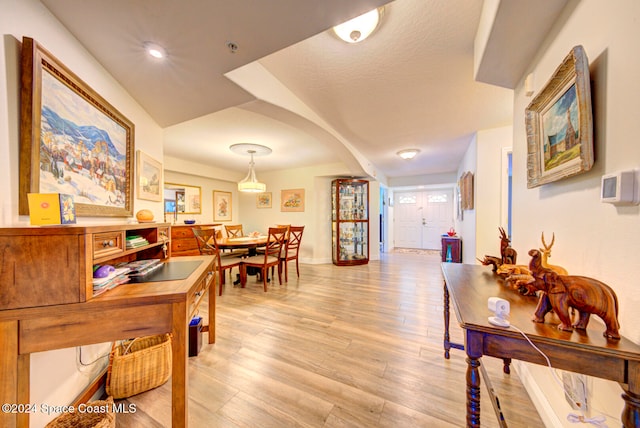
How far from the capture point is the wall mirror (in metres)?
4.66

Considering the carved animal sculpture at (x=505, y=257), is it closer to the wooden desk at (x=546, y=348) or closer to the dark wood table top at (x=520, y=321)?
the dark wood table top at (x=520, y=321)

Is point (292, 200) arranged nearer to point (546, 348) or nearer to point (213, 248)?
point (213, 248)

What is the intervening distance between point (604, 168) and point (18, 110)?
7.62ft

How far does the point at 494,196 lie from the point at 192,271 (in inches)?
137

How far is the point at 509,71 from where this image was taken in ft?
4.69

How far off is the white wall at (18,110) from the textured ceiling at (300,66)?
8cm

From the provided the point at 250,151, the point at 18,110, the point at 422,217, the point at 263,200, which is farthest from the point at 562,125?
the point at 422,217

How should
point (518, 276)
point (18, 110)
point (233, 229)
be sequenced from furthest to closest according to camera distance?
point (233, 229)
point (518, 276)
point (18, 110)

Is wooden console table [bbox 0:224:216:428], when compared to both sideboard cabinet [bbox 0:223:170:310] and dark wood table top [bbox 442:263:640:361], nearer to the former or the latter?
sideboard cabinet [bbox 0:223:170:310]

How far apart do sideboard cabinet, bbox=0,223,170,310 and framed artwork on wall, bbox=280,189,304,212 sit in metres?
4.54

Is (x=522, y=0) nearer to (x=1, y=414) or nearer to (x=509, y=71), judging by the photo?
(x=509, y=71)

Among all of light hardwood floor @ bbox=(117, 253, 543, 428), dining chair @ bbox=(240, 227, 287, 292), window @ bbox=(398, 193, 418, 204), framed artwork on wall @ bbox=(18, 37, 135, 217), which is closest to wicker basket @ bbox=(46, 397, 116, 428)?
light hardwood floor @ bbox=(117, 253, 543, 428)

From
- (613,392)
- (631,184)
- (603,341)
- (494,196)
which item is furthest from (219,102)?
(494,196)

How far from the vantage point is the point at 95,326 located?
0.88m
